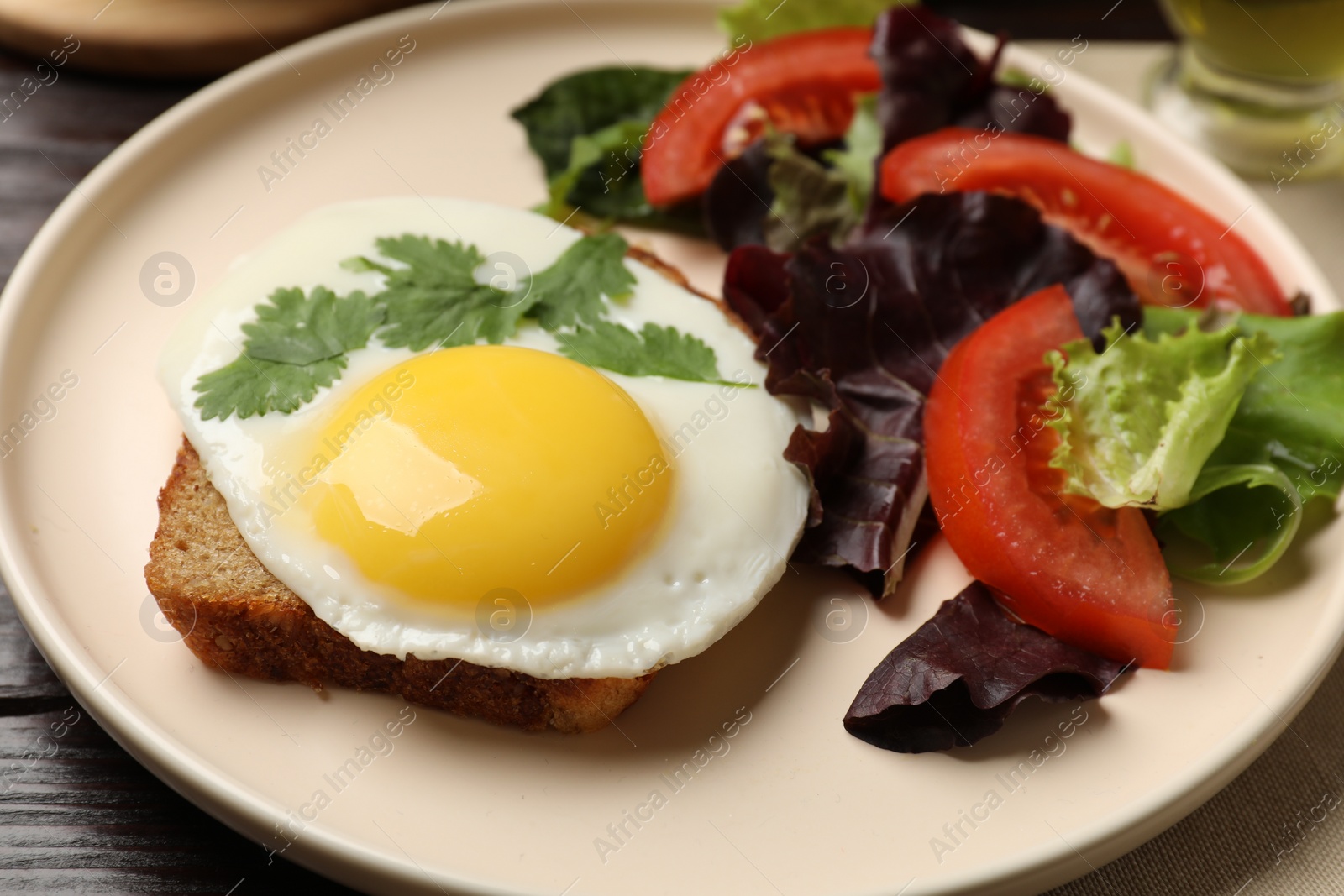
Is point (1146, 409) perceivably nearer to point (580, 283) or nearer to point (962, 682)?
point (962, 682)

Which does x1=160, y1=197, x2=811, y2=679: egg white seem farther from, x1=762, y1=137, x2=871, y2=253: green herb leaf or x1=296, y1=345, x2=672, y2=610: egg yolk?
x1=762, y1=137, x2=871, y2=253: green herb leaf

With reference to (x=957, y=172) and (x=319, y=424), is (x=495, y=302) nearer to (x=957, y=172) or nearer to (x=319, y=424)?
(x=319, y=424)

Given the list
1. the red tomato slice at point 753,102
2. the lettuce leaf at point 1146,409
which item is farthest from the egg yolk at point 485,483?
Answer: the red tomato slice at point 753,102

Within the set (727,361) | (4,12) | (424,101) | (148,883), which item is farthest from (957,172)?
(4,12)

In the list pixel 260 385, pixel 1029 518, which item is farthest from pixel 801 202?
pixel 260 385

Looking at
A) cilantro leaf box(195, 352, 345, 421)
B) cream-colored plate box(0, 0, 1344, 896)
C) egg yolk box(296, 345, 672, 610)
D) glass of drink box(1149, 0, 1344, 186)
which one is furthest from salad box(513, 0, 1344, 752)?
cilantro leaf box(195, 352, 345, 421)

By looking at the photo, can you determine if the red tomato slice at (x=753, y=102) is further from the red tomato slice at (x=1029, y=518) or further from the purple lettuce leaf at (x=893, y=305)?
the red tomato slice at (x=1029, y=518)
